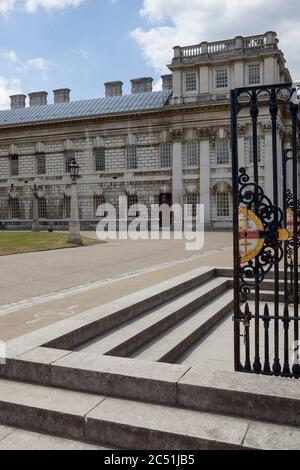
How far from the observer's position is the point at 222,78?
131 ft

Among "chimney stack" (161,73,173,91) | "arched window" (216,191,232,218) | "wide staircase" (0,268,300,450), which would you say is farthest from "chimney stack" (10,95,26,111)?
"wide staircase" (0,268,300,450)

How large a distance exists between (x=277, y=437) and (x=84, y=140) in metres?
44.3

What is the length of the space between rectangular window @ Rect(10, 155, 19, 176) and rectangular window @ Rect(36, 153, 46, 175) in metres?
2.80

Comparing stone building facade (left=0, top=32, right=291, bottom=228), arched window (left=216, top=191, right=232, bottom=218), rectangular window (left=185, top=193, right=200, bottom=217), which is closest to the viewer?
stone building facade (left=0, top=32, right=291, bottom=228)

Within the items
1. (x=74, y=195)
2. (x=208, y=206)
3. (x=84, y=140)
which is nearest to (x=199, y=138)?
(x=208, y=206)

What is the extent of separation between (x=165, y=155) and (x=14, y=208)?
19013 millimetres

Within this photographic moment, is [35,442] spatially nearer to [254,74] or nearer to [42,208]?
[254,74]

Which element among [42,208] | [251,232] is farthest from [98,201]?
[251,232]

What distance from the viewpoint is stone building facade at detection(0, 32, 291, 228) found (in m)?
39.2

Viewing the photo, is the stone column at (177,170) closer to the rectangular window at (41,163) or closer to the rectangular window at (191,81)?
the rectangular window at (191,81)

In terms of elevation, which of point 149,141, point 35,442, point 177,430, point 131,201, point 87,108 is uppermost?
point 87,108

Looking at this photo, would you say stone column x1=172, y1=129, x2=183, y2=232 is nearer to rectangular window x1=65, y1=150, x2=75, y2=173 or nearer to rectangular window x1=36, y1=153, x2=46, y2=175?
rectangular window x1=65, y1=150, x2=75, y2=173

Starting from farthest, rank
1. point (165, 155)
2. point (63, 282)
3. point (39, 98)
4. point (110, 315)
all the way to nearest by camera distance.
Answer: point (39, 98) → point (165, 155) → point (63, 282) → point (110, 315)

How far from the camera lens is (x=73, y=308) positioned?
7.22 m
